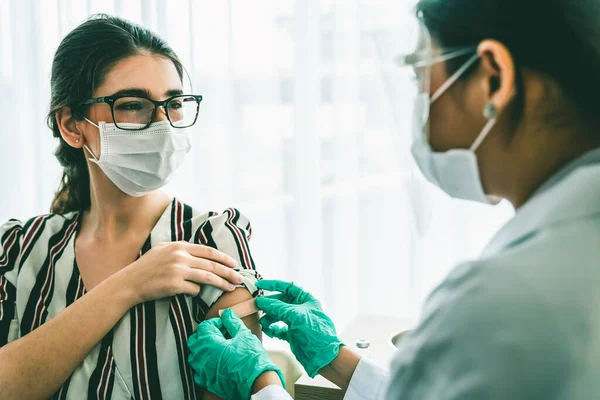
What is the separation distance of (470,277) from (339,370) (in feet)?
2.52

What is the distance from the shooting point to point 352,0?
2.24 m

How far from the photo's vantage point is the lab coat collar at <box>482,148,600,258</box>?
62 cm

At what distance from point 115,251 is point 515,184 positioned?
1082 millimetres

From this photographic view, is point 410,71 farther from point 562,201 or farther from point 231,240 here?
point 231,240

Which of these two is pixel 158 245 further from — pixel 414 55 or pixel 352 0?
pixel 352 0

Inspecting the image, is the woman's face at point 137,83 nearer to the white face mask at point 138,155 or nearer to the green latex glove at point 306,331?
the white face mask at point 138,155

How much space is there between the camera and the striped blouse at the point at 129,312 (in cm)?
131

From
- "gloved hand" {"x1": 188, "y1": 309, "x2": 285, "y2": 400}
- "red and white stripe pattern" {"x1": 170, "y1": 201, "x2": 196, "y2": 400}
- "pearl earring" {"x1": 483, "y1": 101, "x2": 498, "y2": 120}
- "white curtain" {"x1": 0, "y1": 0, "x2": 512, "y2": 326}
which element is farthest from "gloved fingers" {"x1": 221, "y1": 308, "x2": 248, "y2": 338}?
"white curtain" {"x1": 0, "y1": 0, "x2": 512, "y2": 326}

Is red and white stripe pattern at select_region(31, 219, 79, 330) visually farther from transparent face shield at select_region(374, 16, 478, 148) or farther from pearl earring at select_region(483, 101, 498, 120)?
pearl earring at select_region(483, 101, 498, 120)

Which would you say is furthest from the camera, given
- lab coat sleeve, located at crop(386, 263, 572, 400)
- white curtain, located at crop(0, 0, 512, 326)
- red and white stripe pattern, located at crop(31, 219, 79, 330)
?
white curtain, located at crop(0, 0, 512, 326)

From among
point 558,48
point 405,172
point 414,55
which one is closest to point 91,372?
point 405,172

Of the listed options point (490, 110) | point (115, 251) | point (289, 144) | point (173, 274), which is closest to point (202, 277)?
point (173, 274)

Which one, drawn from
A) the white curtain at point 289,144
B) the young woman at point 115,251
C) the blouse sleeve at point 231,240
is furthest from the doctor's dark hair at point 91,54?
the white curtain at point 289,144

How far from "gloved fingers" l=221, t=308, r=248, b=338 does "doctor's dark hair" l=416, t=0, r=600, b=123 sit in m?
0.81
